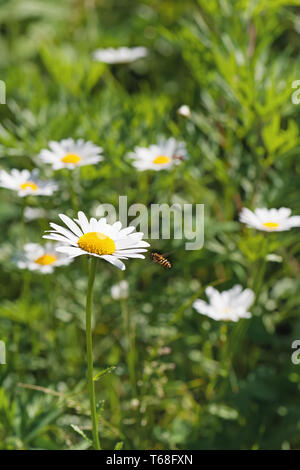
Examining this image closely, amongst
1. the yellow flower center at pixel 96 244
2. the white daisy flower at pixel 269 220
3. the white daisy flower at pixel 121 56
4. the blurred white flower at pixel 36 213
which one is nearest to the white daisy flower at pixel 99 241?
the yellow flower center at pixel 96 244

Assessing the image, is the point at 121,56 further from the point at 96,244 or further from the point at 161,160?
the point at 96,244

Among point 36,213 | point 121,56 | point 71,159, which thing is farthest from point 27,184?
point 121,56

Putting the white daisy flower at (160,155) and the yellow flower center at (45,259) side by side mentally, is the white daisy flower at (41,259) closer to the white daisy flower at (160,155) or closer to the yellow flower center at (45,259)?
the yellow flower center at (45,259)

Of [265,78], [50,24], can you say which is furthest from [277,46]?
[265,78]

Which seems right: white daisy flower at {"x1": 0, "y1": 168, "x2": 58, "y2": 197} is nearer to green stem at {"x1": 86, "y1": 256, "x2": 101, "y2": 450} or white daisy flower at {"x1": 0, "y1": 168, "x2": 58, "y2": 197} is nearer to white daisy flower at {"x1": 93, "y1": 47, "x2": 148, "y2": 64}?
green stem at {"x1": 86, "y1": 256, "x2": 101, "y2": 450}

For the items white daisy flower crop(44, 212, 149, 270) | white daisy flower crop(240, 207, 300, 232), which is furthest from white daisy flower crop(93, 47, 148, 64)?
white daisy flower crop(44, 212, 149, 270)

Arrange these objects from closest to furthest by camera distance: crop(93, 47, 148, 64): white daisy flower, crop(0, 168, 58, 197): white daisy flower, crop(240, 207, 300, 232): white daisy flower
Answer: crop(240, 207, 300, 232): white daisy flower, crop(0, 168, 58, 197): white daisy flower, crop(93, 47, 148, 64): white daisy flower
